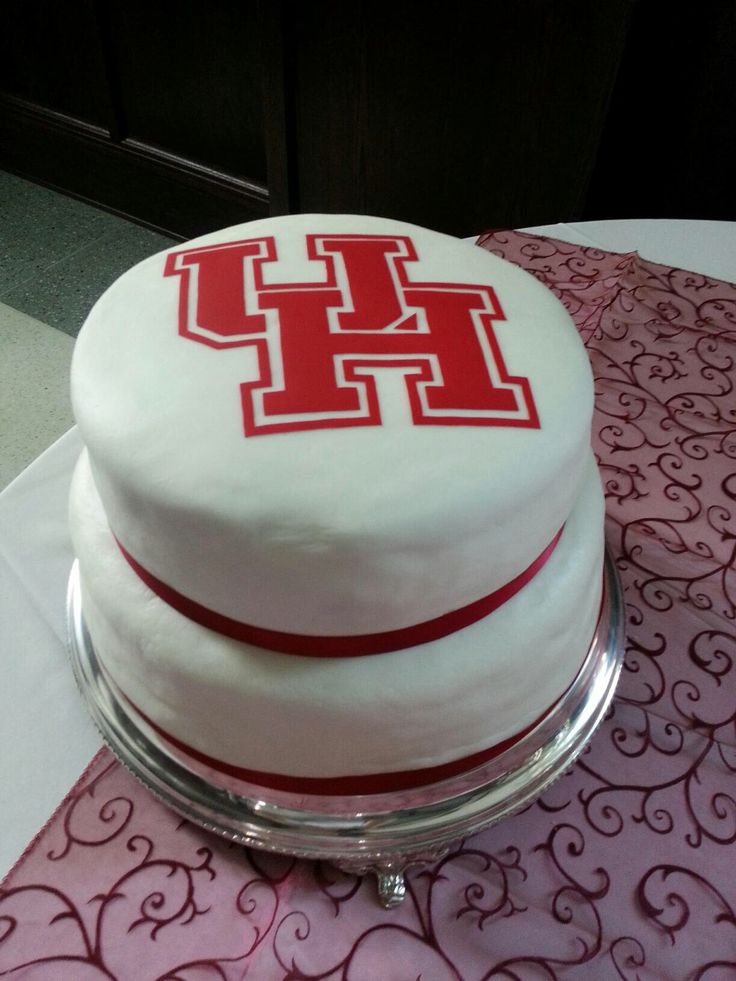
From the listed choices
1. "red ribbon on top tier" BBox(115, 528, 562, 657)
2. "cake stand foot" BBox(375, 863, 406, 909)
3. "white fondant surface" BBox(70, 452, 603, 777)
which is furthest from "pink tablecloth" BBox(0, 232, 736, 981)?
"red ribbon on top tier" BBox(115, 528, 562, 657)

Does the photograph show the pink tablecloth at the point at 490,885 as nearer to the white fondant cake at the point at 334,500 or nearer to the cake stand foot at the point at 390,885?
the cake stand foot at the point at 390,885

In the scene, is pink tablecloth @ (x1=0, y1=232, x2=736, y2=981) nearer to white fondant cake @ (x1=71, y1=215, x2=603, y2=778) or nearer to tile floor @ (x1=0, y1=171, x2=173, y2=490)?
white fondant cake @ (x1=71, y1=215, x2=603, y2=778)

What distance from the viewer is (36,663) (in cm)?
97

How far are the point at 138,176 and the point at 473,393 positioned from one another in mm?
2524

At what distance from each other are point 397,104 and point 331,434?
182 cm

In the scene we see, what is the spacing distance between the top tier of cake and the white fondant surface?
46 millimetres

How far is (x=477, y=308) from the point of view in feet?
2.47

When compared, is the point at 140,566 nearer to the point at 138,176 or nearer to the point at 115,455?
the point at 115,455

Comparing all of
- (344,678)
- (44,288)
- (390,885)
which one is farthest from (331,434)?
(44,288)

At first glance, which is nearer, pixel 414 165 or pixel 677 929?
pixel 677 929

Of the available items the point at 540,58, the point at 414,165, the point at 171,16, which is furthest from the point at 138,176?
the point at 540,58

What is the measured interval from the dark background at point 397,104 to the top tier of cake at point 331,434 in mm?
1428

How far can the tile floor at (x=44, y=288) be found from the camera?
221 cm

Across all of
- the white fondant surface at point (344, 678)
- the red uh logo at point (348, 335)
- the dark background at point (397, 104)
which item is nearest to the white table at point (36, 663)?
the white fondant surface at point (344, 678)
